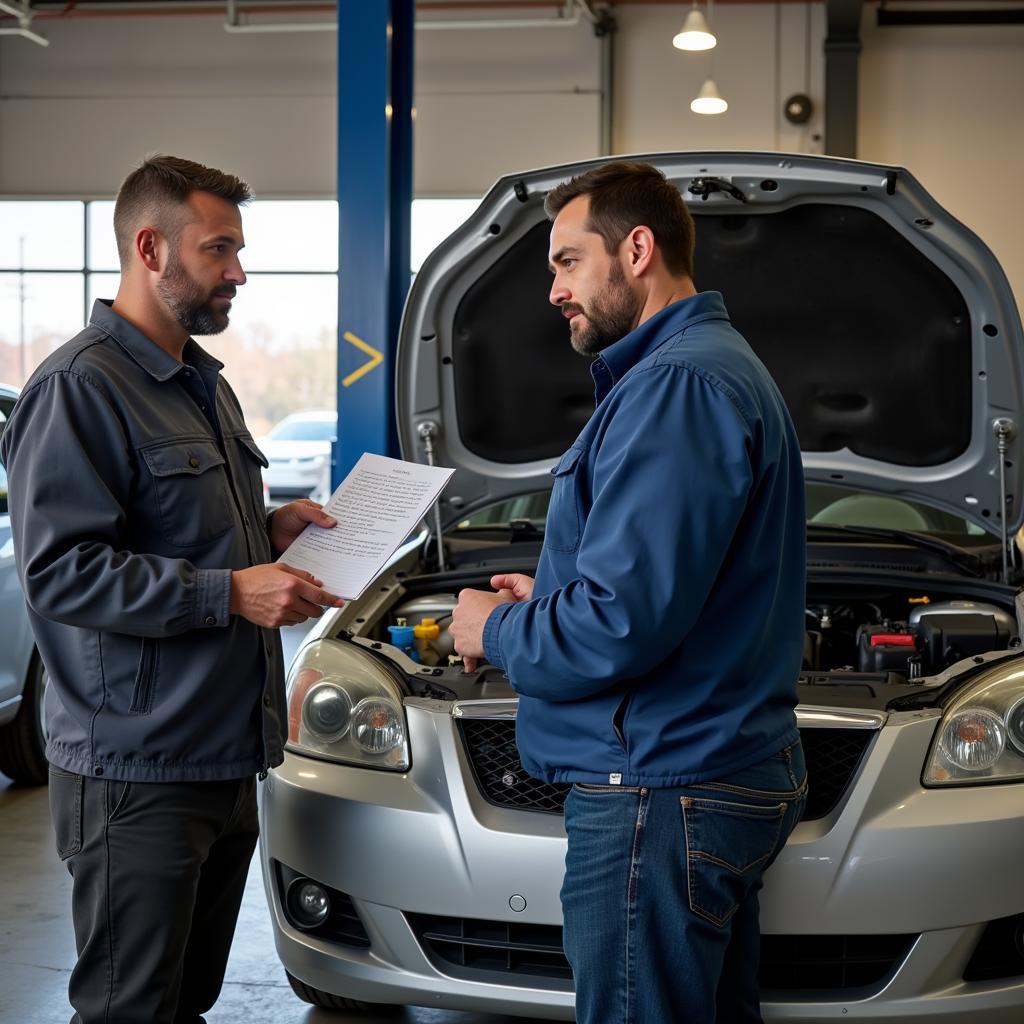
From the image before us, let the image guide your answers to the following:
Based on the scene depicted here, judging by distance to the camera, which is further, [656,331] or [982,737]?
[982,737]

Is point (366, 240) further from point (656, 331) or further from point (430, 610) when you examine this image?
point (656, 331)

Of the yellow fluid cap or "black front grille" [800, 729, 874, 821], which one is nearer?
"black front grille" [800, 729, 874, 821]

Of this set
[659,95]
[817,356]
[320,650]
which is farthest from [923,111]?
[320,650]

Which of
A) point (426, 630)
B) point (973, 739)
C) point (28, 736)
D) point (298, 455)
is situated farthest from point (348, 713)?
point (298, 455)

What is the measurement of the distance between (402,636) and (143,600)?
1103mm

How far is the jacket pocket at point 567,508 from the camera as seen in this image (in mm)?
1736

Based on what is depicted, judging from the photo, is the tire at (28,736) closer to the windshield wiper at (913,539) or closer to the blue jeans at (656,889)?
the windshield wiper at (913,539)

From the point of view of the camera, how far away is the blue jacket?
5.20 ft

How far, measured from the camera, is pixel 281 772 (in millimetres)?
2453

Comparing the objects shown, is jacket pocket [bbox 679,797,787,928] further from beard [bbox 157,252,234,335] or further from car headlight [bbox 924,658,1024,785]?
beard [bbox 157,252,234,335]

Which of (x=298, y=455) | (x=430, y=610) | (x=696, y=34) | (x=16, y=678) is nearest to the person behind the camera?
(x=430, y=610)

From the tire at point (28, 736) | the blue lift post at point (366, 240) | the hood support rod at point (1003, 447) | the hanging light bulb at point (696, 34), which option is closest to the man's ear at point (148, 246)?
the hood support rod at point (1003, 447)

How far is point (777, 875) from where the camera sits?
2182 millimetres

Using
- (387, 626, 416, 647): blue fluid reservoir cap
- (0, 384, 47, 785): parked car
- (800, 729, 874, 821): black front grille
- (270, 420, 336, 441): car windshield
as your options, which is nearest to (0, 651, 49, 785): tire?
(0, 384, 47, 785): parked car
